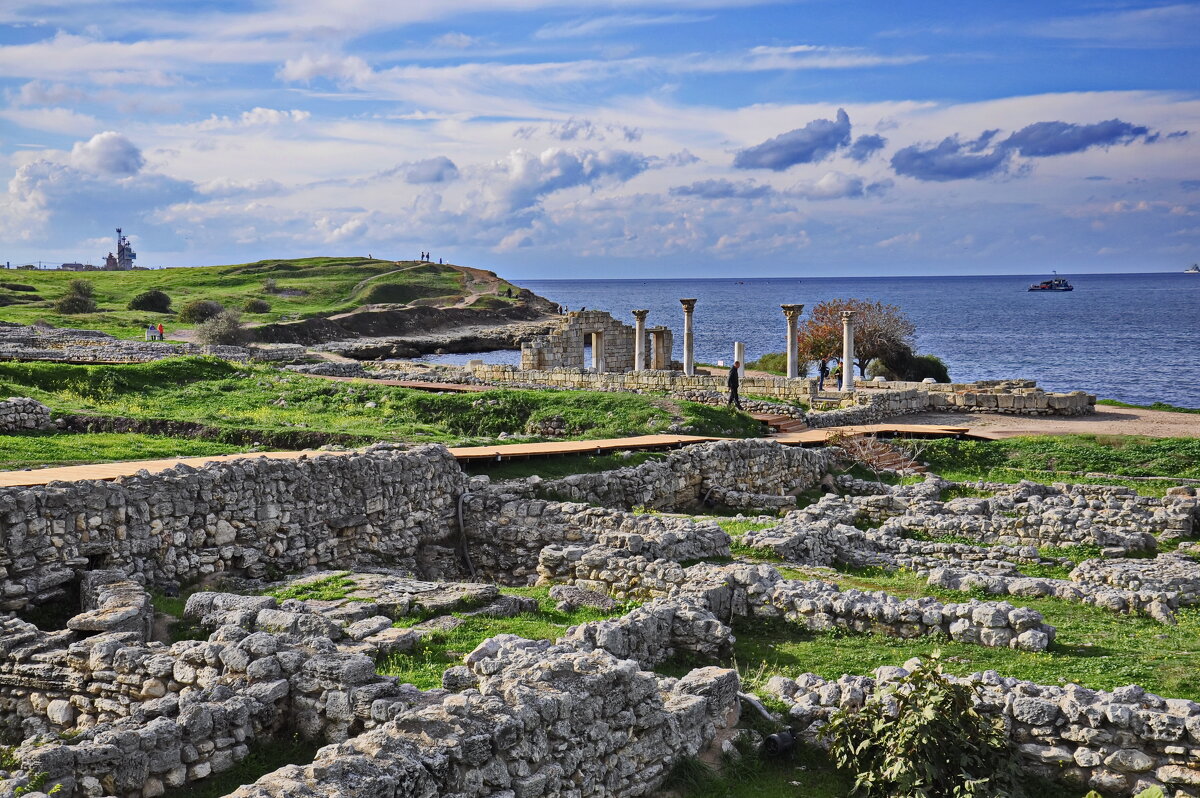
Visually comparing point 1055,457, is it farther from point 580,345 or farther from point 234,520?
point 580,345

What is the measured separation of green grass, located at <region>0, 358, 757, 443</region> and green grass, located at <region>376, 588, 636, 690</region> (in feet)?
33.4

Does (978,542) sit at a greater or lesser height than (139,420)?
lesser

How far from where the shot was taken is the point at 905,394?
123ft

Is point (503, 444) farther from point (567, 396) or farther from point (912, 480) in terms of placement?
point (912, 480)

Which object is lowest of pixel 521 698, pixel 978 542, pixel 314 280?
pixel 978 542

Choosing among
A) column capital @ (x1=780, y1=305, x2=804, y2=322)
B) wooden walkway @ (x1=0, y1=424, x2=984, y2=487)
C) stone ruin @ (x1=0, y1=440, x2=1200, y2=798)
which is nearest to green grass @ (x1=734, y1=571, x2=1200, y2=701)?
stone ruin @ (x1=0, y1=440, x2=1200, y2=798)

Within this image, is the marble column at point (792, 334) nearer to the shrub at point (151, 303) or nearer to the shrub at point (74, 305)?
the shrub at point (74, 305)

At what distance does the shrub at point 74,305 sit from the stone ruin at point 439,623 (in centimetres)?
6855

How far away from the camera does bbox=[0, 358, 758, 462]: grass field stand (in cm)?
2522

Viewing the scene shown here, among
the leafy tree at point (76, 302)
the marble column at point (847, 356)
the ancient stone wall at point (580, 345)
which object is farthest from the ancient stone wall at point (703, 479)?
the leafy tree at point (76, 302)

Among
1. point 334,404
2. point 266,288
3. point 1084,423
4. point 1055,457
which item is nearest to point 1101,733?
point 1055,457

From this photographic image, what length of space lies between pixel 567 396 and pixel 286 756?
72.5ft

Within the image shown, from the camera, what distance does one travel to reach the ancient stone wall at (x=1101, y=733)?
9.75 m

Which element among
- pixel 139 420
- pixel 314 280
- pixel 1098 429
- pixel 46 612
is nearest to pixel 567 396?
pixel 139 420
